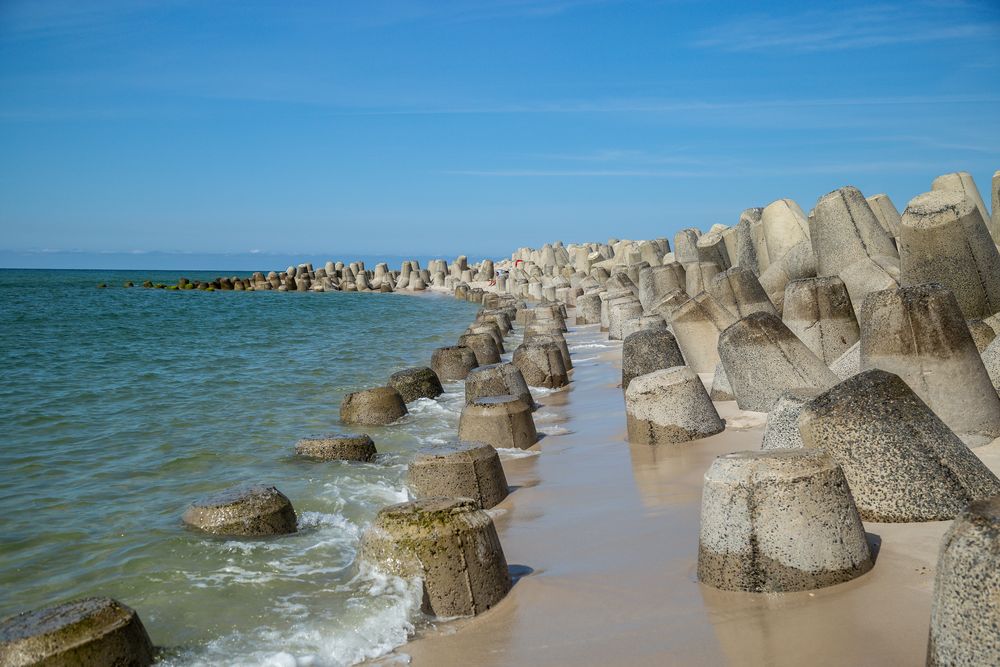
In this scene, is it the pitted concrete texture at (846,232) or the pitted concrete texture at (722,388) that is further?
the pitted concrete texture at (846,232)

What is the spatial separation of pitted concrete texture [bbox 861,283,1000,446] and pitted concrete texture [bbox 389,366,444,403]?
7.51 metres

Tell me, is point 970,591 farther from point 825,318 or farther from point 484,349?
point 484,349

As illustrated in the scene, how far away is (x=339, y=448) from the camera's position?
9.12 metres

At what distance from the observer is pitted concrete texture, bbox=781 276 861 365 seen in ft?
31.4

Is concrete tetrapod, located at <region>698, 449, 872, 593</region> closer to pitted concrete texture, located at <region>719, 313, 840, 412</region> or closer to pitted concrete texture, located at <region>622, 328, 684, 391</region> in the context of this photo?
pitted concrete texture, located at <region>719, 313, 840, 412</region>

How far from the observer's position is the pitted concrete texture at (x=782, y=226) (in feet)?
50.6

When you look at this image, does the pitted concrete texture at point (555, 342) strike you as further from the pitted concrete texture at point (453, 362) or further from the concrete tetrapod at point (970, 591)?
the concrete tetrapod at point (970, 591)

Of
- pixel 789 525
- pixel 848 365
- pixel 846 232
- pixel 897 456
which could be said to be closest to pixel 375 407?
pixel 848 365

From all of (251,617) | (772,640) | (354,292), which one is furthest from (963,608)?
(354,292)

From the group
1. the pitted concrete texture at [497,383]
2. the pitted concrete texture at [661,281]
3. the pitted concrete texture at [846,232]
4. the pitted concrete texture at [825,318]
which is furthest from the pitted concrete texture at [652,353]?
the pitted concrete texture at [661,281]

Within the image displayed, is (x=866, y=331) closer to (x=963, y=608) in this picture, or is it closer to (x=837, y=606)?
(x=837, y=606)

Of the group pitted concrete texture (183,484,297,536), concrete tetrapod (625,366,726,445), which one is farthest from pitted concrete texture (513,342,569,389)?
pitted concrete texture (183,484,297,536)

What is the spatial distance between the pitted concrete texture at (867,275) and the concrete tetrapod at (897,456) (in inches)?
236

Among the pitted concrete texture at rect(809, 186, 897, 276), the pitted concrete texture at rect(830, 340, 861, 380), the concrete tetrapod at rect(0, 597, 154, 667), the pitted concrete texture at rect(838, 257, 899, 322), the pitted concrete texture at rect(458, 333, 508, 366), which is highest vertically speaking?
the pitted concrete texture at rect(809, 186, 897, 276)
